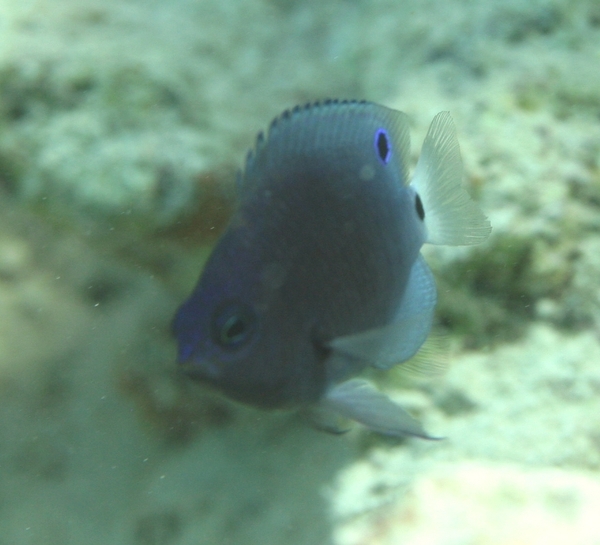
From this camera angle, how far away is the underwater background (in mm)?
2027

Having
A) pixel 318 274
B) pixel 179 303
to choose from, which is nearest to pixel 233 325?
pixel 318 274

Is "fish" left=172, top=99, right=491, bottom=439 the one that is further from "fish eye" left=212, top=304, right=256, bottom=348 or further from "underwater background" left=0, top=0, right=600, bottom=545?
"underwater background" left=0, top=0, right=600, bottom=545

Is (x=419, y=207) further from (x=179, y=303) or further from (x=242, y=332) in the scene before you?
(x=179, y=303)

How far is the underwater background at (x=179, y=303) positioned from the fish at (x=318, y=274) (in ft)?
2.79

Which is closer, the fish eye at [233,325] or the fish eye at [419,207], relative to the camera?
the fish eye at [233,325]

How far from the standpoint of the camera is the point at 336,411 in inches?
48.7

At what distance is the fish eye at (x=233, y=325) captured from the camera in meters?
1.12

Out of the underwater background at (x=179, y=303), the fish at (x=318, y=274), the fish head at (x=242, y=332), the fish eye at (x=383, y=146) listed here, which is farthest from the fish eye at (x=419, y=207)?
the underwater background at (x=179, y=303)

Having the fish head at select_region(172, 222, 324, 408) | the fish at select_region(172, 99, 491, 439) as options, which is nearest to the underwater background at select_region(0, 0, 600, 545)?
the fish at select_region(172, 99, 491, 439)

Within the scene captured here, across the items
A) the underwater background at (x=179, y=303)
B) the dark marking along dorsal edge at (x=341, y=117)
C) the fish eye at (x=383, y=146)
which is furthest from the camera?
the underwater background at (x=179, y=303)

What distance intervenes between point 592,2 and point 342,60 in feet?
4.51

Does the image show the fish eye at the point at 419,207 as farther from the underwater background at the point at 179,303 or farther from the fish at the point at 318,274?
the underwater background at the point at 179,303

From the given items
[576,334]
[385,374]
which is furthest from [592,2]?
[385,374]

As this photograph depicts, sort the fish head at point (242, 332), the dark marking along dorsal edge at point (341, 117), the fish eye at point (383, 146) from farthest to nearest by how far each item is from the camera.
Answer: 1. the fish eye at point (383, 146)
2. the dark marking along dorsal edge at point (341, 117)
3. the fish head at point (242, 332)
